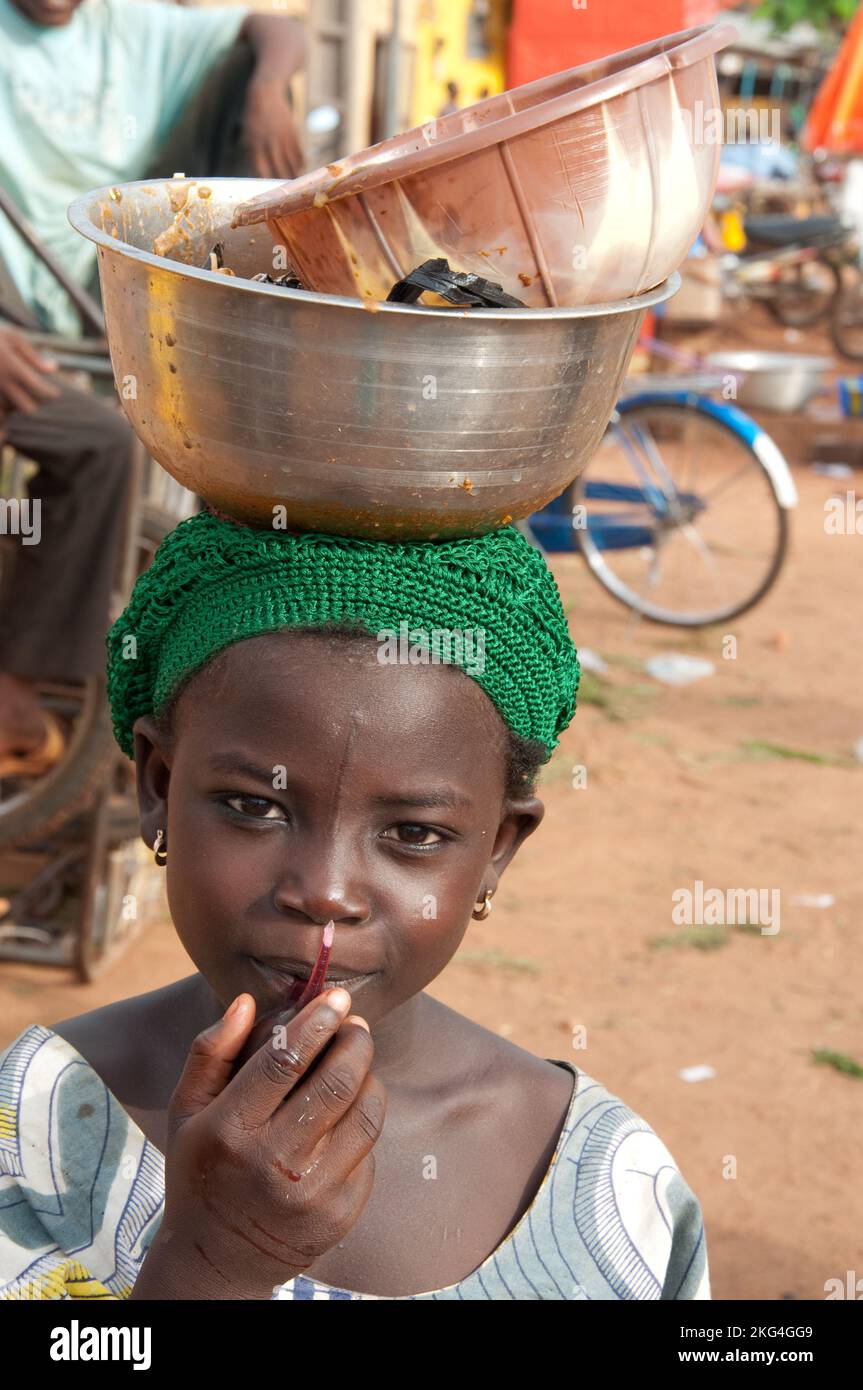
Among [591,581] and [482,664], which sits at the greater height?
[482,664]

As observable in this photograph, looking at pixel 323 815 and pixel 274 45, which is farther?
pixel 274 45

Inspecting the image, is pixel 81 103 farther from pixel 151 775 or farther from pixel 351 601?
pixel 351 601

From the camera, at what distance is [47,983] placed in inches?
171

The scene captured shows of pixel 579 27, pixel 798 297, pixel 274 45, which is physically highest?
pixel 579 27

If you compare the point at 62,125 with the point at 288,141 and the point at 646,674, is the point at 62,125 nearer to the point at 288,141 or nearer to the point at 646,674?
the point at 288,141

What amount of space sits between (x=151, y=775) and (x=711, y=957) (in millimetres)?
3428

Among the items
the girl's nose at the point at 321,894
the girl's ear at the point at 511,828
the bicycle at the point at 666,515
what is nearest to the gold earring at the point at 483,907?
the girl's ear at the point at 511,828

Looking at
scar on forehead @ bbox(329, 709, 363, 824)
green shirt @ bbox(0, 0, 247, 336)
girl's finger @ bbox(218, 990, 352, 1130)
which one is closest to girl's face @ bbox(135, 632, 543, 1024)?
scar on forehead @ bbox(329, 709, 363, 824)

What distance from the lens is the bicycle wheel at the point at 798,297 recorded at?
14.2m

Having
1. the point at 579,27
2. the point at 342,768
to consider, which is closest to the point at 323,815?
the point at 342,768

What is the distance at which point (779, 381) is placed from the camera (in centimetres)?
1062

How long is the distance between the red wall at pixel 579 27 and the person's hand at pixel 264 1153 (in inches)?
414

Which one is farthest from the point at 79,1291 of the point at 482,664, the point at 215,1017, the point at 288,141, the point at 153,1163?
the point at 288,141

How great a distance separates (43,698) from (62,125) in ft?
5.43
